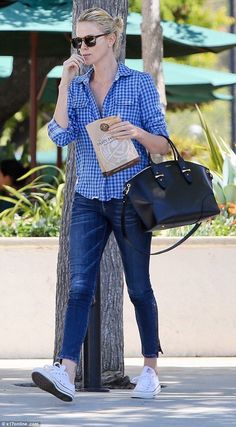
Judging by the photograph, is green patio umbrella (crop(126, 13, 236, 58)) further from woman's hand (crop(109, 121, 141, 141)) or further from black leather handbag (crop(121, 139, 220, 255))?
woman's hand (crop(109, 121, 141, 141))

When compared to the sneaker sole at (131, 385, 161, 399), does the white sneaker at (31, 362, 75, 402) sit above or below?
above

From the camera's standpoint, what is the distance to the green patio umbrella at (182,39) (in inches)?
557

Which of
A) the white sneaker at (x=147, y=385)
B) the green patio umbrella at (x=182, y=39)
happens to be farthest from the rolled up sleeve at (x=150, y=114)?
the green patio umbrella at (x=182, y=39)

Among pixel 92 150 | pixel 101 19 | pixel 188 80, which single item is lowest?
pixel 188 80

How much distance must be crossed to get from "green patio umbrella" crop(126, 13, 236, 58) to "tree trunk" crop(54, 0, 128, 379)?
616 centimetres

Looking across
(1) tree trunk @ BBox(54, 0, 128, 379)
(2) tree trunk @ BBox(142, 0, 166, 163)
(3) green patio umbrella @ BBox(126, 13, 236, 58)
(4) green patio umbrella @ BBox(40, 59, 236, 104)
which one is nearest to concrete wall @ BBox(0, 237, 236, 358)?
(1) tree trunk @ BBox(54, 0, 128, 379)

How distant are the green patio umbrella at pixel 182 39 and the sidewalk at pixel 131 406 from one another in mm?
6158

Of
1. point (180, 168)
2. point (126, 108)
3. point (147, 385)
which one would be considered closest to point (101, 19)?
point (126, 108)

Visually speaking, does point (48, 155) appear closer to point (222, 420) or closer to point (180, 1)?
point (180, 1)

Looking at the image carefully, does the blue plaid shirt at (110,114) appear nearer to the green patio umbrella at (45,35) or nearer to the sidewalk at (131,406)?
the sidewalk at (131,406)

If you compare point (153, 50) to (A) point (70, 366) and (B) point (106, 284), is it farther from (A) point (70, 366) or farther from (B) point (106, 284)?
(A) point (70, 366)

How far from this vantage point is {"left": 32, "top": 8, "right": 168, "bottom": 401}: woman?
652cm

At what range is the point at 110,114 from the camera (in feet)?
21.6

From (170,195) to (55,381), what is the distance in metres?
1.03
